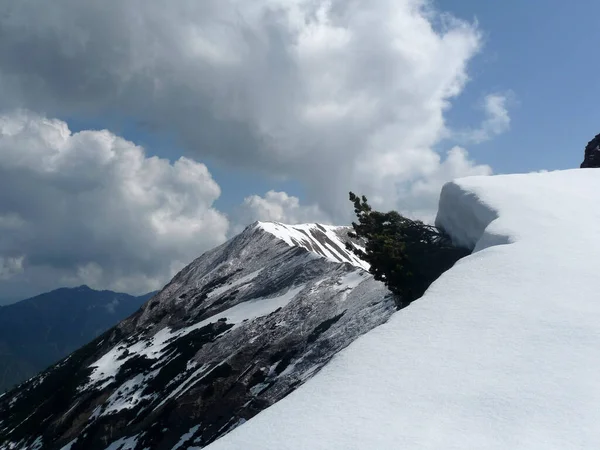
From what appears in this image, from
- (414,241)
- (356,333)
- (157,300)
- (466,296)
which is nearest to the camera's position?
(466,296)

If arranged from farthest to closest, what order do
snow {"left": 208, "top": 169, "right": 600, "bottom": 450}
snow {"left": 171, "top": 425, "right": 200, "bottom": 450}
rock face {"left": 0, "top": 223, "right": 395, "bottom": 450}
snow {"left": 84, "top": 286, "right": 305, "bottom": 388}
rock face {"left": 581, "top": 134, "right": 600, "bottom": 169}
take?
snow {"left": 84, "top": 286, "right": 305, "bottom": 388}, rock face {"left": 581, "top": 134, "right": 600, "bottom": 169}, rock face {"left": 0, "top": 223, "right": 395, "bottom": 450}, snow {"left": 171, "top": 425, "right": 200, "bottom": 450}, snow {"left": 208, "top": 169, "right": 600, "bottom": 450}

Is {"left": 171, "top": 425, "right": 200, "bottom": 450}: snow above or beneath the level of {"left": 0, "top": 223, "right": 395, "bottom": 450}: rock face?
beneath

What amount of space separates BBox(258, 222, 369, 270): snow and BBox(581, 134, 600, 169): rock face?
164ft

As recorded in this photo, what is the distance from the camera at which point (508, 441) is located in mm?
11555

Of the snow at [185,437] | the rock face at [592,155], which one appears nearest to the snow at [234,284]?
the snow at [185,437]

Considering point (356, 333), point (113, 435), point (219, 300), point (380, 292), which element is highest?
point (219, 300)

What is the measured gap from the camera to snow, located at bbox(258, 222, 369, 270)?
113 meters

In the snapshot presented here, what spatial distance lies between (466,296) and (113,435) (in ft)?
175

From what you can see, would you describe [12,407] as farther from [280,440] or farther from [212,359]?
[280,440]

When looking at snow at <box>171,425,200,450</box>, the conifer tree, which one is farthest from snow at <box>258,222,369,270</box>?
the conifer tree

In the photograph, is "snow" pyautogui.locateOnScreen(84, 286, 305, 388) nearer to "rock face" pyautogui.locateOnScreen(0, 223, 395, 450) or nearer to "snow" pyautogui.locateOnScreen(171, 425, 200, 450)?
"rock face" pyautogui.locateOnScreen(0, 223, 395, 450)

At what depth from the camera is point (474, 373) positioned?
14102mm

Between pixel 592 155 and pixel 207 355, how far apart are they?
168ft

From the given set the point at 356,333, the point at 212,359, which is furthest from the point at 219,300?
the point at 356,333
